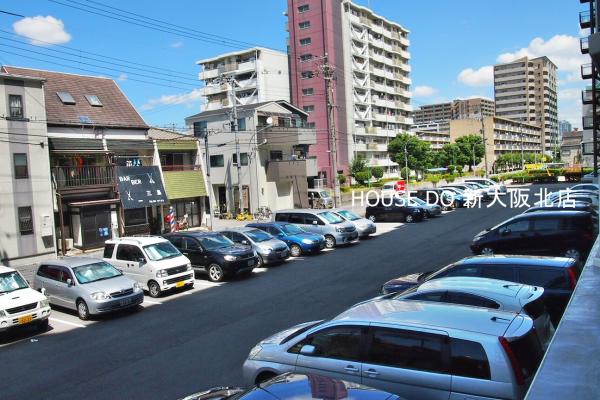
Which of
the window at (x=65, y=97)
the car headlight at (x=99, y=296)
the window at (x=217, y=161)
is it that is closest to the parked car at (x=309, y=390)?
the car headlight at (x=99, y=296)

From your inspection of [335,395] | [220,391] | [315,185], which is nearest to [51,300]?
[220,391]

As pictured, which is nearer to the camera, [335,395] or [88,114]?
[335,395]

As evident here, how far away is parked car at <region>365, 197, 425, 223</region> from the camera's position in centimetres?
3222

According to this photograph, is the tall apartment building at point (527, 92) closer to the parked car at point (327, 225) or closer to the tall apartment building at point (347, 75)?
the tall apartment building at point (347, 75)

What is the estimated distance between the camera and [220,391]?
6.10 metres

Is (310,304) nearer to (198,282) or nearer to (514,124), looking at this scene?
(198,282)

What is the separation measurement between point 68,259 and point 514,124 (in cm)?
13432

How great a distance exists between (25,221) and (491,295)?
76.3 ft

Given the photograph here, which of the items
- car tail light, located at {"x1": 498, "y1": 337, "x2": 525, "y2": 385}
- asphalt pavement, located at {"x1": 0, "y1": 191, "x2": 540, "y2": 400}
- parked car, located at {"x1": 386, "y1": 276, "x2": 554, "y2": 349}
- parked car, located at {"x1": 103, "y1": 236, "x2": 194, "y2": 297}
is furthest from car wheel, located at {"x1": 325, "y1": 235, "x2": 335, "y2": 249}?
car tail light, located at {"x1": 498, "y1": 337, "x2": 525, "y2": 385}

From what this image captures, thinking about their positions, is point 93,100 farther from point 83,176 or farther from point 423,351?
point 423,351

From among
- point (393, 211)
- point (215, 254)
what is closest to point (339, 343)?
point (215, 254)

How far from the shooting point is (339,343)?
6176 mm

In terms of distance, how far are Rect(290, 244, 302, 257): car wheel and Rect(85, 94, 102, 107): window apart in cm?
1552

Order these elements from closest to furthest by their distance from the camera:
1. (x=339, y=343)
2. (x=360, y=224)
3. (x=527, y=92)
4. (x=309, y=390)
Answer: (x=309, y=390), (x=339, y=343), (x=360, y=224), (x=527, y=92)
